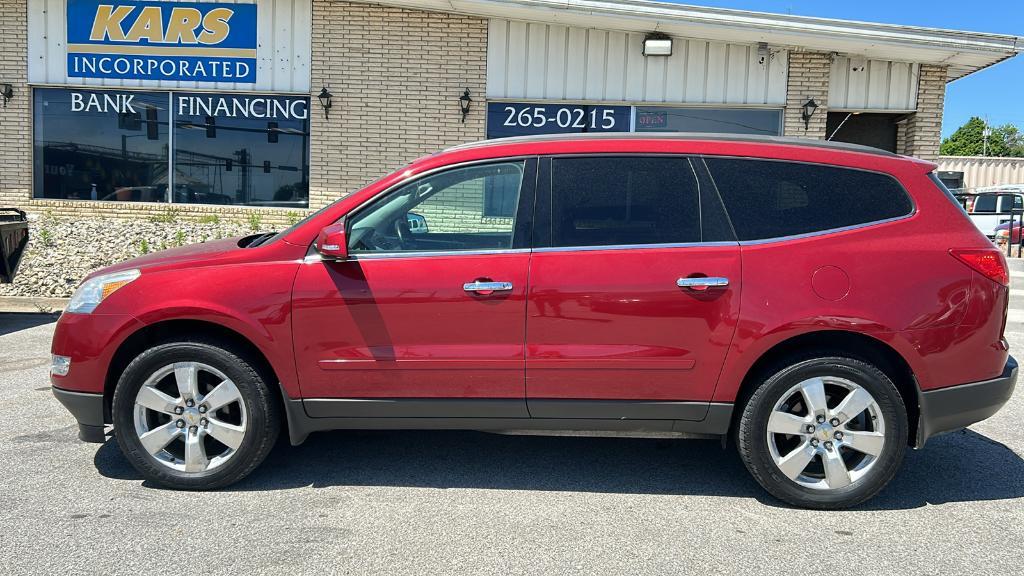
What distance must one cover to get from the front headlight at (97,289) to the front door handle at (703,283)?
2695mm

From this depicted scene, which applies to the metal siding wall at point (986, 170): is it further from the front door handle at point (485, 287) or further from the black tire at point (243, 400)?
the black tire at point (243, 400)

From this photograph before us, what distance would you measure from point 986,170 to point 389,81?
31265 millimetres

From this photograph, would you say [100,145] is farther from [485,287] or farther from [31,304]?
[485,287]

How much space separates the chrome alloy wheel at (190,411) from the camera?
150 inches

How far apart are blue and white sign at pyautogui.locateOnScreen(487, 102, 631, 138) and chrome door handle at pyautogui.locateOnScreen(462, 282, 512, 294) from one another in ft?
31.4

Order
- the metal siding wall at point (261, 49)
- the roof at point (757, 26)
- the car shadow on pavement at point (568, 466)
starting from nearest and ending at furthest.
Answer: the car shadow on pavement at point (568, 466) → the roof at point (757, 26) → the metal siding wall at point (261, 49)

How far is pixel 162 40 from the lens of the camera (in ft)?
41.9

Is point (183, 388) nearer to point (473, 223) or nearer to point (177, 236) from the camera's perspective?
point (473, 223)

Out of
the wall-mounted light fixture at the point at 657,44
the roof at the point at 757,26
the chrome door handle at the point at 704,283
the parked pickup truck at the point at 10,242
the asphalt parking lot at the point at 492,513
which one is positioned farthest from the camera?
the wall-mounted light fixture at the point at 657,44

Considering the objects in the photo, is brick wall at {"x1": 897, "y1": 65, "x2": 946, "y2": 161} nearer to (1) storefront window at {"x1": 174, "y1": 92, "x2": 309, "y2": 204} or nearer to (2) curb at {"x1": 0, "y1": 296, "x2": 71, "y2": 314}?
(1) storefront window at {"x1": 174, "y1": 92, "x2": 309, "y2": 204}

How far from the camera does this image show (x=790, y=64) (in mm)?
12766

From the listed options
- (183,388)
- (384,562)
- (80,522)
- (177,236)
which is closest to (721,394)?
(384,562)

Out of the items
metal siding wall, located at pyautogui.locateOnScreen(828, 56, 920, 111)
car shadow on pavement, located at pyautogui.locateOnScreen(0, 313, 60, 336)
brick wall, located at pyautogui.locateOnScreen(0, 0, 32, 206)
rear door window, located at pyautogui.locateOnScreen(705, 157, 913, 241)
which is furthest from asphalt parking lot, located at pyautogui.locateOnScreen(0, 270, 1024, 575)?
brick wall, located at pyautogui.locateOnScreen(0, 0, 32, 206)

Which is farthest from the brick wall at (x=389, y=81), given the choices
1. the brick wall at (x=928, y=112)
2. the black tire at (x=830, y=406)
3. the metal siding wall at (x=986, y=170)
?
the metal siding wall at (x=986, y=170)
